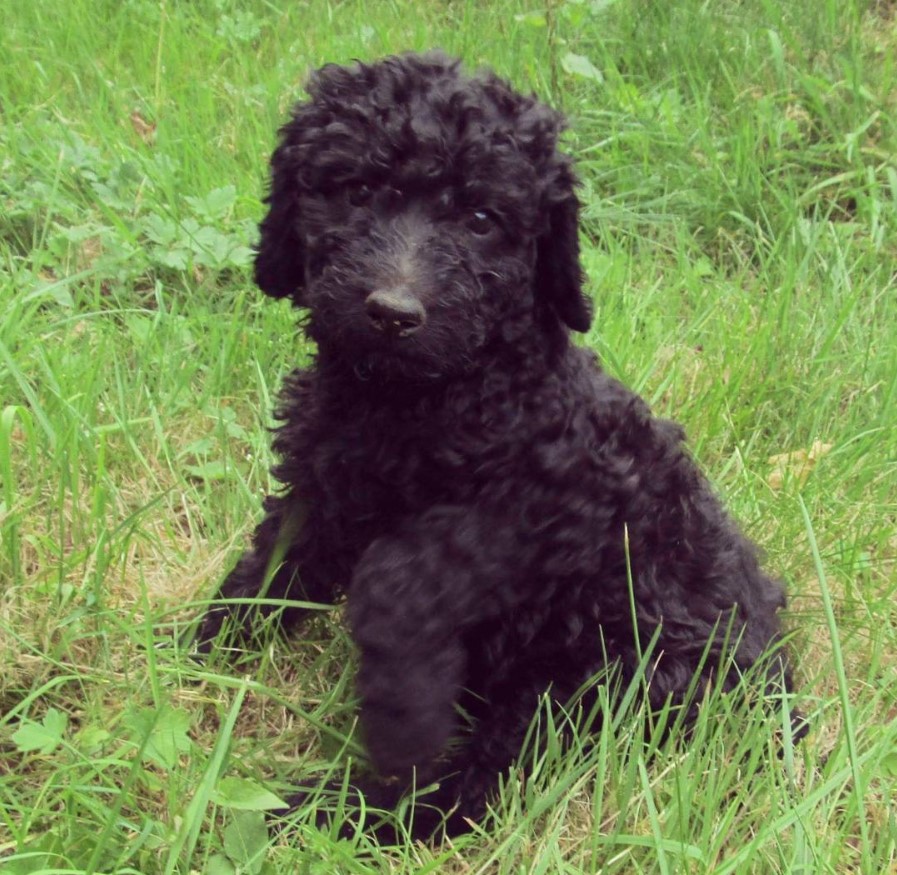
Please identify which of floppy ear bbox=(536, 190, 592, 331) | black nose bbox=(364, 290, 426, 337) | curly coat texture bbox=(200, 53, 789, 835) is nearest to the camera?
black nose bbox=(364, 290, 426, 337)

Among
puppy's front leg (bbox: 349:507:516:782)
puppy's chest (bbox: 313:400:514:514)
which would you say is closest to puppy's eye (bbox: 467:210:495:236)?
puppy's chest (bbox: 313:400:514:514)

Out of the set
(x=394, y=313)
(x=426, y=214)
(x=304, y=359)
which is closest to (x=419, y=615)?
(x=394, y=313)

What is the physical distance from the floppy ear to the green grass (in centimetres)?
54

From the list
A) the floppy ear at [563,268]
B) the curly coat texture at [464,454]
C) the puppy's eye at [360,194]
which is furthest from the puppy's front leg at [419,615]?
the puppy's eye at [360,194]

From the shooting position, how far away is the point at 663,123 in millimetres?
4957

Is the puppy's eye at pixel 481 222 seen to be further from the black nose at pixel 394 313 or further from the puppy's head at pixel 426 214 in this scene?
the black nose at pixel 394 313

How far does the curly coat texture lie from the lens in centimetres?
238

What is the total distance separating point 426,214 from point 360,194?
16 cm

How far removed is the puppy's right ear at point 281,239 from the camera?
2619mm

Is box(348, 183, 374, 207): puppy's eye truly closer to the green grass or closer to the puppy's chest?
the puppy's chest

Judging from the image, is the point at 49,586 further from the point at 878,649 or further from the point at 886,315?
the point at 886,315

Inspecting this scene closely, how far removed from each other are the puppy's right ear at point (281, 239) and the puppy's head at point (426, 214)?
17 mm

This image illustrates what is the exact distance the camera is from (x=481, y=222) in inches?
96.4

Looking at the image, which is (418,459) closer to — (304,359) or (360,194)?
(360,194)
